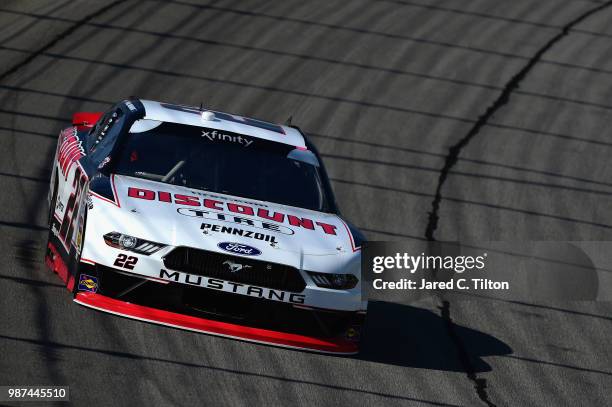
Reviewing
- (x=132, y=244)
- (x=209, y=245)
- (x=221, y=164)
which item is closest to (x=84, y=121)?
(x=221, y=164)

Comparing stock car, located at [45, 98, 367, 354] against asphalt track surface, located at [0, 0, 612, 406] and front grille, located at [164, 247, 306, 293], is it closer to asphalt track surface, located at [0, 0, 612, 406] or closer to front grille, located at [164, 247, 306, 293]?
front grille, located at [164, 247, 306, 293]

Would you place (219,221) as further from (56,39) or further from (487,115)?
(56,39)

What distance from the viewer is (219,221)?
333 inches

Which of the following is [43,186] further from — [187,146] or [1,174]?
[187,146]

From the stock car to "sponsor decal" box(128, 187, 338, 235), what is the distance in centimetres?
1

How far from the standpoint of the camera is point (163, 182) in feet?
30.1

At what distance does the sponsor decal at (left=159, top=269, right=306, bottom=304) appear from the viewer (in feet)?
26.6

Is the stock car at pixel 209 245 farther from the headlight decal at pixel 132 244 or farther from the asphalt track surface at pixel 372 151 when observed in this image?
the asphalt track surface at pixel 372 151

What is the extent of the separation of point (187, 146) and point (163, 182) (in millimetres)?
489

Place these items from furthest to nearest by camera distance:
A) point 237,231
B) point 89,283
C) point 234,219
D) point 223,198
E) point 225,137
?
1. point 225,137
2. point 223,198
3. point 234,219
4. point 237,231
5. point 89,283

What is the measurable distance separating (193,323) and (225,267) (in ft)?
1.47

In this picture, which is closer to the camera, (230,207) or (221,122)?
(230,207)

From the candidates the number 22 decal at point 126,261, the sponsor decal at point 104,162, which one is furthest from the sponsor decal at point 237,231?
the sponsor decal at point 104,162

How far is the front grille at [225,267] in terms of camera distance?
26.6 ft
